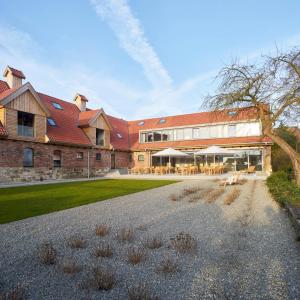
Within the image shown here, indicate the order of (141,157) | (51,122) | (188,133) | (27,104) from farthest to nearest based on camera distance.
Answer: (141,157)
(188,133)
(51,122)
(27,104)

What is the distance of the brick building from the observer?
1786 cm

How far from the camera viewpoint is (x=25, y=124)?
1914 cm

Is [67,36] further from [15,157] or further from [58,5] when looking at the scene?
[15,157]

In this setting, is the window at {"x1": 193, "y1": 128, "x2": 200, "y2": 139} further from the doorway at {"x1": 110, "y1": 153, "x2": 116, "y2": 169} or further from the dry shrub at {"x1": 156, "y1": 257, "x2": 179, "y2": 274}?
the dry shrub at {"x1": 156, "y1": 257, "x2": 179, "y2": 274}

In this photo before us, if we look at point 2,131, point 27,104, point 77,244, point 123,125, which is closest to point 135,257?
point 77,244

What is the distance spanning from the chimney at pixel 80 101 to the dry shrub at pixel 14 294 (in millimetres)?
27089

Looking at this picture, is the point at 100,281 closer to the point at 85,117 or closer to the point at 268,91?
the point at 268,91

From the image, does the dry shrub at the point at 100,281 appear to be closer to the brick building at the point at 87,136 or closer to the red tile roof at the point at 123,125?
the brick building at the point at 87,136

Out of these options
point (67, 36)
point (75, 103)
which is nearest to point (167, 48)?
point (67, 36)

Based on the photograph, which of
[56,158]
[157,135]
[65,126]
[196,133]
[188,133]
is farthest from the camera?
[157,135]

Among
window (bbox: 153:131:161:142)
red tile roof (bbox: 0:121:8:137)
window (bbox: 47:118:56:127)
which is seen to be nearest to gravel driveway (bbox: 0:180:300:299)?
red tile roof (bbox: 0:121:8:137)

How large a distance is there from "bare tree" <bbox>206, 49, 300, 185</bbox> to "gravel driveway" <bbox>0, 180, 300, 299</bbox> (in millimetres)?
7203

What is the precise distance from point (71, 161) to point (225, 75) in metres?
15.3

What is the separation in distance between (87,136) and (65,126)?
260 cm
